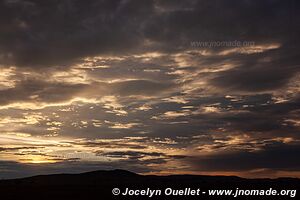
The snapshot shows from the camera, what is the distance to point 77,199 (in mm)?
71688

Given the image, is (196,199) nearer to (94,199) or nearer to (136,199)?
(136,199)

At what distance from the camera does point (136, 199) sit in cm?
6650

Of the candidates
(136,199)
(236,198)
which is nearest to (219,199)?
(236,198)

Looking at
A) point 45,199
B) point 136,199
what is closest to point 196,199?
point 136,199

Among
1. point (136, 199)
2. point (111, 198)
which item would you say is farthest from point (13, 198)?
point (136, 199)

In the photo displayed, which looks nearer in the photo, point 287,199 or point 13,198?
point 287,199

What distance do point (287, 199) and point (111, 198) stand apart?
28880 millimetres

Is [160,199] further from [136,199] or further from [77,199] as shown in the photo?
[77,199]

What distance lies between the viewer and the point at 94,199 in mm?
71250

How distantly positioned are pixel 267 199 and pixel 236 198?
5.19 meters

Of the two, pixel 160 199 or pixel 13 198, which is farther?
pixel 13 198

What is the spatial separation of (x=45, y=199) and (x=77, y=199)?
5965 millimetres

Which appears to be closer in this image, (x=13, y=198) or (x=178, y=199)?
(x=178, y=199)

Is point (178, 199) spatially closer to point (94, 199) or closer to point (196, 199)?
point (196, 199)
